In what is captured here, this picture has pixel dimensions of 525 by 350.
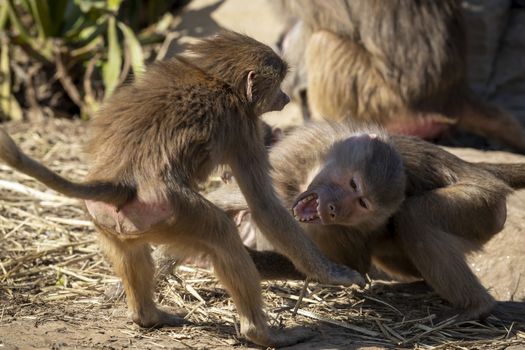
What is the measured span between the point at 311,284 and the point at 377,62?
2349mm

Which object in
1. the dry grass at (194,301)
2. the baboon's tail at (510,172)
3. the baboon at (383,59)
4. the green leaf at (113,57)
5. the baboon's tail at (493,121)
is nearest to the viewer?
the dry grass at (194,301)

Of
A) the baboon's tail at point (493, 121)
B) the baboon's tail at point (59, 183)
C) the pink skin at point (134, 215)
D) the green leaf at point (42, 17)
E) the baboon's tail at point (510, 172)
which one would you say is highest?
the baboon's tail at point (59, 183)

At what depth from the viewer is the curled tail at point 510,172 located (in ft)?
16.2

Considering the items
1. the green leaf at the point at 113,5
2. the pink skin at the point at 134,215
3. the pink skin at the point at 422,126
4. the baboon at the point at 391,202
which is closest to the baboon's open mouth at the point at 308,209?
the baboon at the point at 391,202

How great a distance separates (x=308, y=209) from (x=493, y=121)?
3.04 meters

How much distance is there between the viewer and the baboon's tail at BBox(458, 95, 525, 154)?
6.97m

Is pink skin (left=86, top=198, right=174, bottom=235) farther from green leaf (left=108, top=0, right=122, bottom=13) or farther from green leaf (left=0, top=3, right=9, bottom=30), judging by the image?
green leaf (left=0, top=3, right=9, bottom=30)

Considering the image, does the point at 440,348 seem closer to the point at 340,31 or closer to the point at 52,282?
the point at 52,282

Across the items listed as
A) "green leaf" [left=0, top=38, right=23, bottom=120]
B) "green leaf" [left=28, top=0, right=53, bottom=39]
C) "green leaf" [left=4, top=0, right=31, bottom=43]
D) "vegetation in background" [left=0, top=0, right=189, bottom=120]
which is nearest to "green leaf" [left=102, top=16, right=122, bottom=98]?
"vegetation in background" [left=0, top=0, right=189, bottom=120]

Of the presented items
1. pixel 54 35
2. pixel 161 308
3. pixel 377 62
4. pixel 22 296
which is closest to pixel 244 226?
pixel 161 308

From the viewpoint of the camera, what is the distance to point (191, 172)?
3.71 m

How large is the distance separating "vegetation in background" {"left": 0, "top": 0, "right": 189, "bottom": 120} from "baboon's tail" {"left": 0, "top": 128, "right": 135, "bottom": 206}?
411 centimetres

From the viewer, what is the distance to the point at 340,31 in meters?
6.75

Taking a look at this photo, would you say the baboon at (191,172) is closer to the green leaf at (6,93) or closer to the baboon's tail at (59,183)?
the baboon's tail at (59,183)
